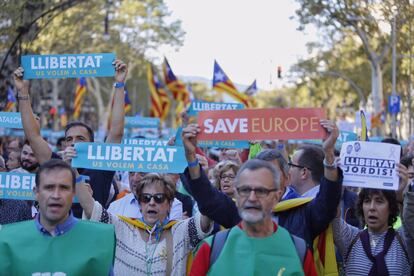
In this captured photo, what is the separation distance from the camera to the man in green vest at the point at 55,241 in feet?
14.5

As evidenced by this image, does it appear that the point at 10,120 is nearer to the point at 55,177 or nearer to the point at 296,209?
the point at 55,177

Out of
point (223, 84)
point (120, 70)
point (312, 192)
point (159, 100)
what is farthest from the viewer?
point (159, 100)

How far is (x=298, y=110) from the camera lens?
5.20m

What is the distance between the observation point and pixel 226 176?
711 cm

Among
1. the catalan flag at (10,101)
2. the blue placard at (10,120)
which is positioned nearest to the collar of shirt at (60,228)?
the blue placard at (10,120)

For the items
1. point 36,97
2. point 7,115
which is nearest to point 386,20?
point 36,97

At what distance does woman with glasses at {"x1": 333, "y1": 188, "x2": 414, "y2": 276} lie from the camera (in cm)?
530

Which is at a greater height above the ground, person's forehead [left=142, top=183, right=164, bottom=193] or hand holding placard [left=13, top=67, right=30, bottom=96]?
hand holding placard [left=13, top=67, right=30, bottom=96]

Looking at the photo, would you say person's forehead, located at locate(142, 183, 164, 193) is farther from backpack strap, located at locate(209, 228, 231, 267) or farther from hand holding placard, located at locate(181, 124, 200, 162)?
backpack strap, located at locate(209, 228, 231, 267)

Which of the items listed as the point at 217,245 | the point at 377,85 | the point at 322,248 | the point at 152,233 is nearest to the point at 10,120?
the point at 152,233

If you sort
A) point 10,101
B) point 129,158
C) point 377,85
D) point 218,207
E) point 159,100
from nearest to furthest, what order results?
point 218,207, point 129,158, point 10,101, point 159,100, point 377,85

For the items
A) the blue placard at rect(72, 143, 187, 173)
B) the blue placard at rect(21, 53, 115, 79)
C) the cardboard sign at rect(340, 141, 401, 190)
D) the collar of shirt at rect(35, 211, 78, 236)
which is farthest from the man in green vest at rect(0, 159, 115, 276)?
the blue placard at rect(21, 53, 115, 79)

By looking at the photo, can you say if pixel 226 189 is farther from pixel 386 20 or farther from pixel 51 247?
pixel 386 20

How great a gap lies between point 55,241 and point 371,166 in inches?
85.9
